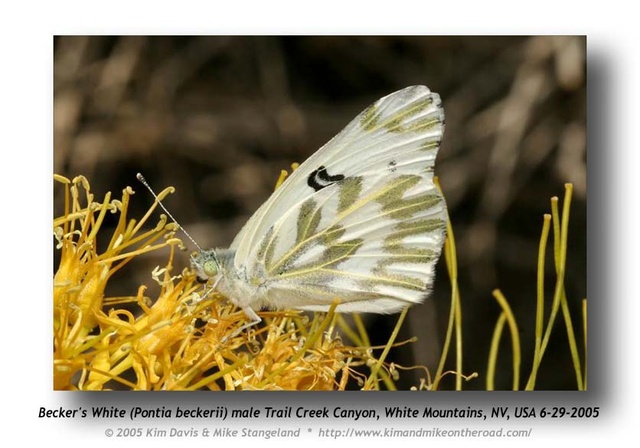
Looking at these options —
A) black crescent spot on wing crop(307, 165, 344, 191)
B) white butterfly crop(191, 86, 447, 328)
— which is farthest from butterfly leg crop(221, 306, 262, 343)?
black crescent spot on wing crop(307, 165, 344, 191)

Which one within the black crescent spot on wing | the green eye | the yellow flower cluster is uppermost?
the black crescent spot on wing

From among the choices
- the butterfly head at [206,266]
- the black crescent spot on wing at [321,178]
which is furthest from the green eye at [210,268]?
the black crescent spot on wing at [321,178]

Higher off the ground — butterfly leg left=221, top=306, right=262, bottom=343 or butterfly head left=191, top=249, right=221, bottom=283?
butterfly head left=191, top=249, right=221, bottom=283

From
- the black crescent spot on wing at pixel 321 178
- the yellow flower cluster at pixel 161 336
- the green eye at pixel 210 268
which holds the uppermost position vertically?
the black crescent spot on wing at pixel 321 178

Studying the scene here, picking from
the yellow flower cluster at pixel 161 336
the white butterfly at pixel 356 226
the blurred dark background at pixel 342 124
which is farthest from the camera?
the blurred dark background at pixel 342 124

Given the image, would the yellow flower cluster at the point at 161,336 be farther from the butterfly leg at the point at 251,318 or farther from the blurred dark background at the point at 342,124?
the blurred dark background at the point at 342,124

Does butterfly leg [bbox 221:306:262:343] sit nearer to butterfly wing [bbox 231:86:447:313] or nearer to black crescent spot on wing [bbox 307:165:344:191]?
butterfly wing [bbox 231:86:447:313]
